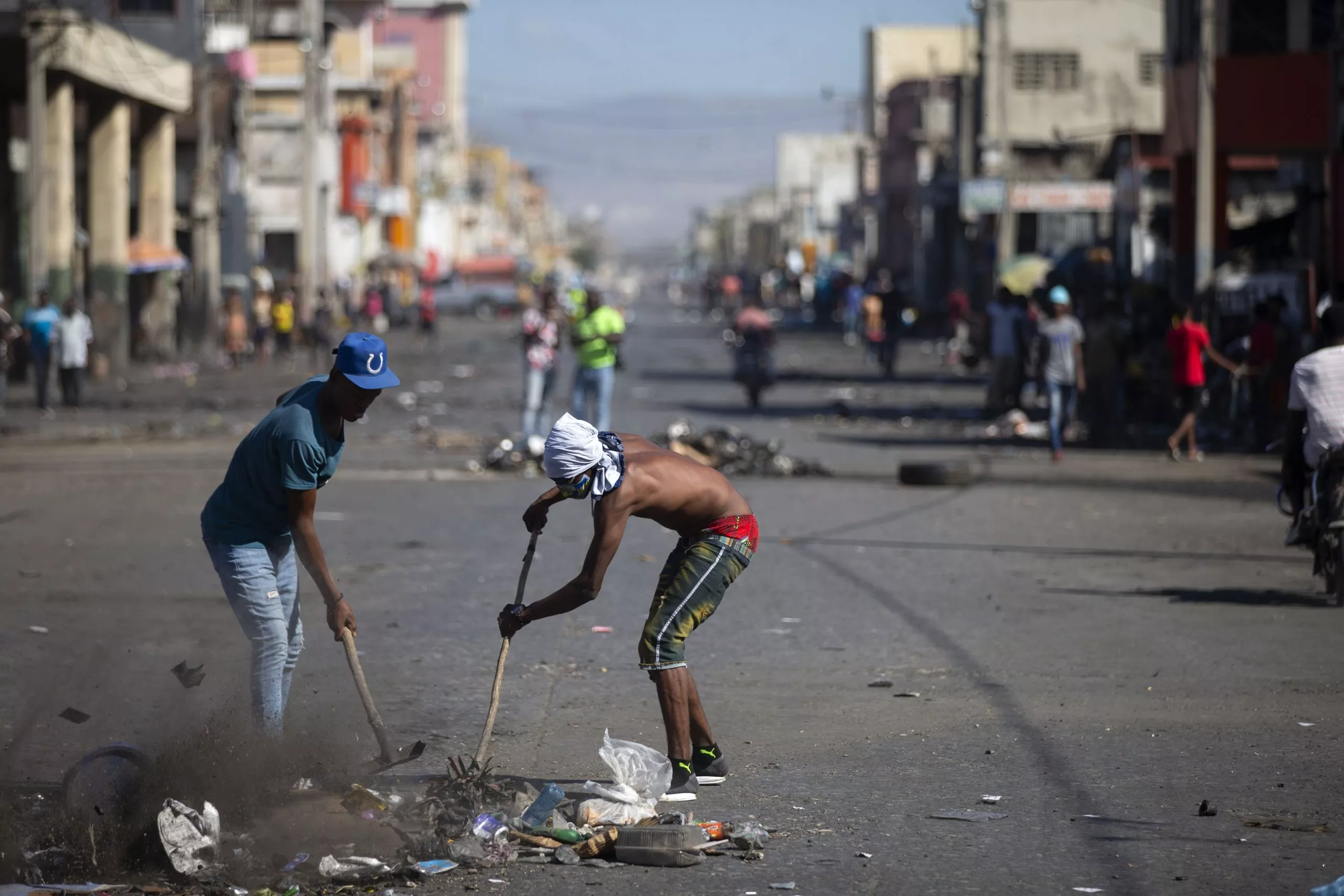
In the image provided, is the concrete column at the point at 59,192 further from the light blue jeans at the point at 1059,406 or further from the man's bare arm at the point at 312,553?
the man's bare arm at the point at 312,553

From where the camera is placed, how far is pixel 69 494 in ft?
53.1

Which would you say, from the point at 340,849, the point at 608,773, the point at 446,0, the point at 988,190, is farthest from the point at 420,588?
the point at 446,0

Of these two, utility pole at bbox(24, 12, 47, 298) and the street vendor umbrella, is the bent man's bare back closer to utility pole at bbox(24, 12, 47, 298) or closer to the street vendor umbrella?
utility pole at bbox(24, 12, 47, 298)

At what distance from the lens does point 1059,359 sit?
19.2 m

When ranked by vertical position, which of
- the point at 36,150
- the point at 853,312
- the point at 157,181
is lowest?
the point at 853,312

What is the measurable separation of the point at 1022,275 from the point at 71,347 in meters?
19.8

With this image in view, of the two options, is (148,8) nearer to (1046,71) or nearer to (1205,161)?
(1205,161)

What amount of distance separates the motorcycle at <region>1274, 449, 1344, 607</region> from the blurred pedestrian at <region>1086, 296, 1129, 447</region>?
9883mm

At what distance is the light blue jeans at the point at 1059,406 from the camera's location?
19625mm

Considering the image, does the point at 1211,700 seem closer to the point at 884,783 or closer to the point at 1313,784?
the point at 1313,784

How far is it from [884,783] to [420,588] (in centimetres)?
529

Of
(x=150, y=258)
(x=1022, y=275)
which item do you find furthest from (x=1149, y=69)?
(x=150, y=258)

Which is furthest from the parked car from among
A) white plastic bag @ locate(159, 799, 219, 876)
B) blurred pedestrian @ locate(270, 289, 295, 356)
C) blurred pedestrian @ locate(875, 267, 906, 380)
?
white plastic bag @ locate(159, 799, 219, 876)

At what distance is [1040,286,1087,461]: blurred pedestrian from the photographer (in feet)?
62.8
